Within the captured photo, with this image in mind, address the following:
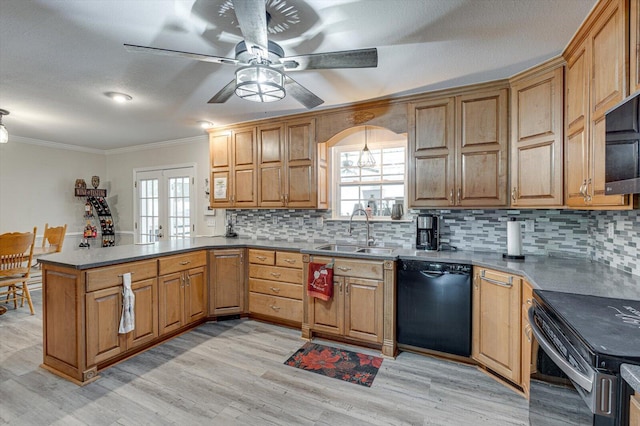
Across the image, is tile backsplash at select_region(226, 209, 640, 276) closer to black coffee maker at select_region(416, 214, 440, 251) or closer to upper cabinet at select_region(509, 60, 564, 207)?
black coffee maker at select_region(416, 214, 440, 251)

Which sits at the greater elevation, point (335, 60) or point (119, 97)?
point (119, 97)

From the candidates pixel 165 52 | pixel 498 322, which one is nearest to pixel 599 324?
pixel 498 322

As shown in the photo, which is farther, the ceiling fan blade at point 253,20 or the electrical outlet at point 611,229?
the electrical outlet at point 611,229

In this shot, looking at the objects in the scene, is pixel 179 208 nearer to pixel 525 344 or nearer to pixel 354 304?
pixel 354 304

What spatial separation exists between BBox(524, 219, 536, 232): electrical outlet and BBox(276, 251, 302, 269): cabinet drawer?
2.16 m

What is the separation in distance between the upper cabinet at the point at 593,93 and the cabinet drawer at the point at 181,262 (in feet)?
11.0

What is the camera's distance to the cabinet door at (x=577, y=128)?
1908 millimetres

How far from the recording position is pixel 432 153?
2910 millimetres

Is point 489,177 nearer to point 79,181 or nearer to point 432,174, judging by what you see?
point 432,174

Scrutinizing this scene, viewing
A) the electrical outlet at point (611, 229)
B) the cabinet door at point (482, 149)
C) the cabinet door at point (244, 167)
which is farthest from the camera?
the cabinet door at point (244, 167)

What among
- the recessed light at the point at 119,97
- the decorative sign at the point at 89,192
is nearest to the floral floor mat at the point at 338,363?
the recessed light at the point at 119,97

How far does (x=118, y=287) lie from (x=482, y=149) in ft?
10.9

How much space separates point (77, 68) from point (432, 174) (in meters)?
A: 3.12

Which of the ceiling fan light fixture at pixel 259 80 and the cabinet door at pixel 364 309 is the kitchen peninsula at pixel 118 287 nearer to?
the cabinet door at pixel 364 309
